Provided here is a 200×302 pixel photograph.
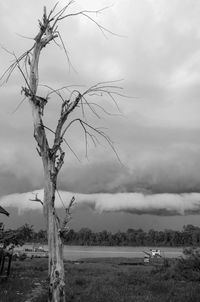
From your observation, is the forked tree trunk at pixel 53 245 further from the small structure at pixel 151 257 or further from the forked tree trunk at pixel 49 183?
the small structure at pixel 151 257

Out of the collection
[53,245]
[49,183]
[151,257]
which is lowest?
[53,245]

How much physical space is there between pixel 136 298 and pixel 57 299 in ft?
24.3

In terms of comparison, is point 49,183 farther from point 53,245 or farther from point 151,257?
point 151,257

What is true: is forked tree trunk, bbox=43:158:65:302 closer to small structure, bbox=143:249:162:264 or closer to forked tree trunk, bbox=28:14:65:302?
forked tree trunk, bbox=28:14:65:302

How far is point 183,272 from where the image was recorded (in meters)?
27.1

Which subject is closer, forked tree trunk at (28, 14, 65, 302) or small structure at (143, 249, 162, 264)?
forked tree trunk at (28, 14, 65, 302)

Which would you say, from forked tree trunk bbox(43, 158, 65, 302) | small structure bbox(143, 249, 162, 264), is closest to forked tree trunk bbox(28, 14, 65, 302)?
forked tree trunk bbox(43, 158, 65, 302)

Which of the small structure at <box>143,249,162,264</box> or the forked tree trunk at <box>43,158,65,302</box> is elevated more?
the small structure at <box>143,249,162,264</box>

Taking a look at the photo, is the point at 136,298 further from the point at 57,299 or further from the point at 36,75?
the point at 36,75

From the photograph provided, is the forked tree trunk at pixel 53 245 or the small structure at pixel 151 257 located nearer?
the forked tree trunk at pixel 53 245

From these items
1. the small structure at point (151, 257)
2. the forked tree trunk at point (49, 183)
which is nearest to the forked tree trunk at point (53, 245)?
the forked tree trunk at point (49, 183)

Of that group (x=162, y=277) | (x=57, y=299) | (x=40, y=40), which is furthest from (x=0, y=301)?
(x=162, y=277)

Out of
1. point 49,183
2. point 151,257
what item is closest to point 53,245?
point 49,183

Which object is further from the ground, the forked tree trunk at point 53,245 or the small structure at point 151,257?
the small structure at point 151,257
